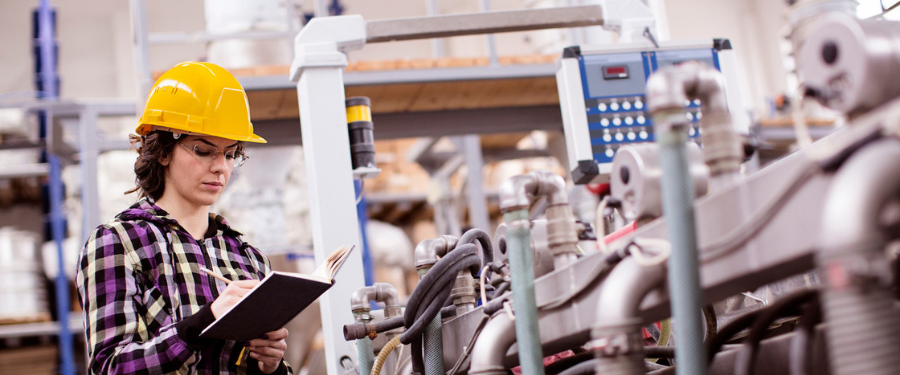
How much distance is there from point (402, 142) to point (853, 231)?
537 centimetres

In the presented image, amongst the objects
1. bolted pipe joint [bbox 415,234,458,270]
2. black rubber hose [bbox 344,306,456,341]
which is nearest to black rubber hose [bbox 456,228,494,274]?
bolted pipe joint [bbox 415,234,458,270]

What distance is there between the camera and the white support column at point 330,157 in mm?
1959

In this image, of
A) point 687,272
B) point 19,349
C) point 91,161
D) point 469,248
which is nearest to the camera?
point 687,272

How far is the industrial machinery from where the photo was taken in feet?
1.84

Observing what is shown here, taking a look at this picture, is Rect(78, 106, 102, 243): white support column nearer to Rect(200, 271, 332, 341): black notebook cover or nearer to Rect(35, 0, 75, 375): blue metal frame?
Rect(35, 0, 75, 375): blue metal frame

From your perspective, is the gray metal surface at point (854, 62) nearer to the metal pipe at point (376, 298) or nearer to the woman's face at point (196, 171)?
the metal pipe at point (376, 298)

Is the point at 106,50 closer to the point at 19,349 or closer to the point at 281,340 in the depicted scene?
the point at 19,349

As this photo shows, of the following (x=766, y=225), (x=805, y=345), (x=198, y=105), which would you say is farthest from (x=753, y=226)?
(x=198, y=105)

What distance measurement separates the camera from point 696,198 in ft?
2.70

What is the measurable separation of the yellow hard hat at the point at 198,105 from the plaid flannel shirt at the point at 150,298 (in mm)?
157

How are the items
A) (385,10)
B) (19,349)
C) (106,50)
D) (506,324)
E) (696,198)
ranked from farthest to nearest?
(385,10), (106,50), (19,349), (506,324), (696,198)

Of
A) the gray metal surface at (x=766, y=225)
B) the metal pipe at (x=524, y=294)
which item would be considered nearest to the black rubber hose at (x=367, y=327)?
the metal pipe at (x=524, y=294)

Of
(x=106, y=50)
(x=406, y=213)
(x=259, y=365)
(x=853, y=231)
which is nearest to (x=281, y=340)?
(x=259, y=365)

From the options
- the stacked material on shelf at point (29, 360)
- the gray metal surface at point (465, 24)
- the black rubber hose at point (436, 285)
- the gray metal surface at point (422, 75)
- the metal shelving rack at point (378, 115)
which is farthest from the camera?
the stacked material on shelf at point (29, 360)
